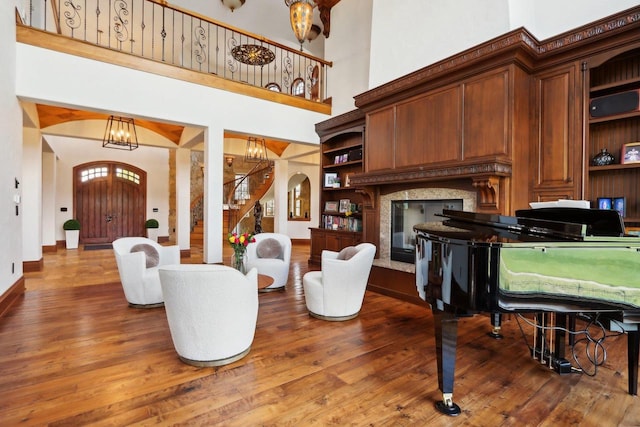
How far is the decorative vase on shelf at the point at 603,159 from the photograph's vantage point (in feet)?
11.4

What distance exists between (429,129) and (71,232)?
9899 millimetres

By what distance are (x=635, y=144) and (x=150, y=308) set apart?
5.69m

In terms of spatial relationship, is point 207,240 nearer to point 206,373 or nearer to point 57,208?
point 206,373

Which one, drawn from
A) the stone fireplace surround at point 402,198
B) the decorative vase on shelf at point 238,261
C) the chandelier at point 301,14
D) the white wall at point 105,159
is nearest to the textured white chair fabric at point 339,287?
the decorative vase on shelf at point 238,261

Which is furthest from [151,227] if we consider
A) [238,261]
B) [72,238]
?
[238,261]

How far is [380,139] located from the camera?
5227mm

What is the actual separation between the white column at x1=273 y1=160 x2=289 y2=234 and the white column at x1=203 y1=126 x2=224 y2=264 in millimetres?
3436

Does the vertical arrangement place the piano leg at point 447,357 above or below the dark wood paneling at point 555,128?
below

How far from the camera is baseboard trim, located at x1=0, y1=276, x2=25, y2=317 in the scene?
366 centimetres

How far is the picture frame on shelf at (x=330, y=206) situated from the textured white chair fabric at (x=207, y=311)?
4.65 meters

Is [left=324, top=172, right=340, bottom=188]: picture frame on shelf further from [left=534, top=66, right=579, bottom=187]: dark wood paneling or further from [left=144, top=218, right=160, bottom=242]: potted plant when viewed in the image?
[left=144, top=218, right=160, bottom=242]: potted plant

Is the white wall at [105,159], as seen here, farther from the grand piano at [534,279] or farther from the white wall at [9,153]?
the grand piano at [534,279]

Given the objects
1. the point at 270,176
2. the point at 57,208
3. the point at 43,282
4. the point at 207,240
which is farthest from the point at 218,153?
the point at 57,208

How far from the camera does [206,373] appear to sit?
7.95 ft
